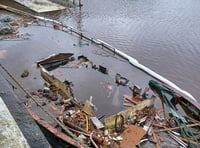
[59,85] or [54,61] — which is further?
[54,61]

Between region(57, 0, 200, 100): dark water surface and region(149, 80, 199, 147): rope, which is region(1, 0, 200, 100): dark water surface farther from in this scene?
region(149, 80, 199, 147): rope

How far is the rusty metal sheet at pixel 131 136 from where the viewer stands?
16.2 ft

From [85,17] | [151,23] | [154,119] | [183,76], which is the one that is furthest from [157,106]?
[85,17]

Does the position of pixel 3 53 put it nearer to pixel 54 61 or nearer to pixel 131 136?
pixel 54 61

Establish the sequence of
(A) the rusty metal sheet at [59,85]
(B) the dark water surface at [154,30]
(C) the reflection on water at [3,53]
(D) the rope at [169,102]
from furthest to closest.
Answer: (B) the dark water surface at [154,30], (C) the reflection on water at [3,53], (A) the rusty metal sheet at [59,85], (D) the rope at [169,102]

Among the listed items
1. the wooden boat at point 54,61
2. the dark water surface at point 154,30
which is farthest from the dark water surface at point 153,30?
the wooden boat at point 54,61

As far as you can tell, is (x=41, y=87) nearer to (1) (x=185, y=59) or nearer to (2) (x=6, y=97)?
(2) (x=6, y=97)

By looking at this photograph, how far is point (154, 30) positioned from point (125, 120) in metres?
10.9

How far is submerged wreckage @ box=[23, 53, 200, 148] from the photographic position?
5.00 m

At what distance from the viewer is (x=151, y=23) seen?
632 inches

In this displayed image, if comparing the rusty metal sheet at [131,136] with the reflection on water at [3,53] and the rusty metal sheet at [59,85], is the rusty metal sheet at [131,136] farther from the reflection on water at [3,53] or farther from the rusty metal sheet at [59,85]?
the reflection on water at [3,53]

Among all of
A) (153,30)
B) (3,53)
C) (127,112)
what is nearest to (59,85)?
(127,112)

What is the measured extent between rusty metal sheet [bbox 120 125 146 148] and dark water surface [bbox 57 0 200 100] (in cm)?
428

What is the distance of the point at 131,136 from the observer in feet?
17.0
